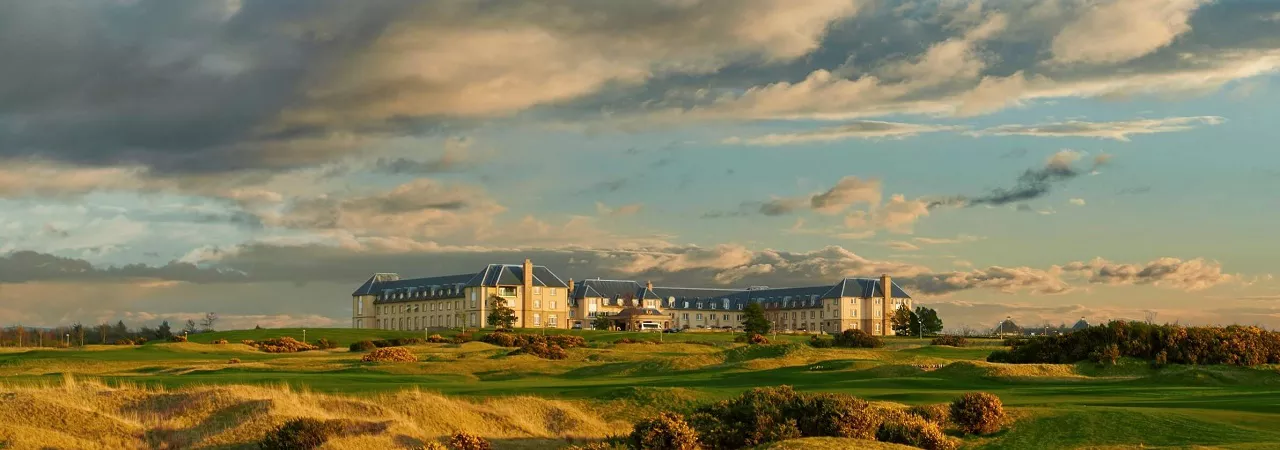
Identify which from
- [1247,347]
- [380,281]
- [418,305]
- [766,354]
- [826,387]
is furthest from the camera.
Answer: [380,281]

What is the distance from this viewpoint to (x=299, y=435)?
21.3m

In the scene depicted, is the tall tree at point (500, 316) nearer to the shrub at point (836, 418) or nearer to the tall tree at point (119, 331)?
the tall tree at point (119, 331)

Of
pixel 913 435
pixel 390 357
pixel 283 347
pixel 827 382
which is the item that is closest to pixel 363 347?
pixel 283 347

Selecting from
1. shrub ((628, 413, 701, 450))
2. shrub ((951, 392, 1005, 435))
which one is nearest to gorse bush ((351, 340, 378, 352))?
shrub ((951, 392, 1005, 435))

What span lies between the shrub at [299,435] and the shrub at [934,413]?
396 inches

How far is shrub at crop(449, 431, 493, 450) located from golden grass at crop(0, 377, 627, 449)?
1222mm

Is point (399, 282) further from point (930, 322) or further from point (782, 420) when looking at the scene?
point (782, 420)

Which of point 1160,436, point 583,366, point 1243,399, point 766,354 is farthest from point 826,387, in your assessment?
point 583,366

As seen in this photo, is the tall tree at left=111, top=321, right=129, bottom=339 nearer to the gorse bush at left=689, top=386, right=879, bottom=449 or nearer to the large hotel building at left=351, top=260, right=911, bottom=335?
the large hotel building at left=351, top=260, right=911, bottom=335

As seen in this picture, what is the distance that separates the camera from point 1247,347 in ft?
137

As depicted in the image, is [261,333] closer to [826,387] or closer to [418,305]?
[418,305]

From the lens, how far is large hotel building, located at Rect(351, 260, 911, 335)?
154 m

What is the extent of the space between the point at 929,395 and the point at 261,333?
294ft

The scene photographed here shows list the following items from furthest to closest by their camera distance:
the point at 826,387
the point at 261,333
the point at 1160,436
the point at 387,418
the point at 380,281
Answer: the point at 380,281 → the point at 261,333 → the point at 826,387 → the point at 387,418 → the point at 1160,436
